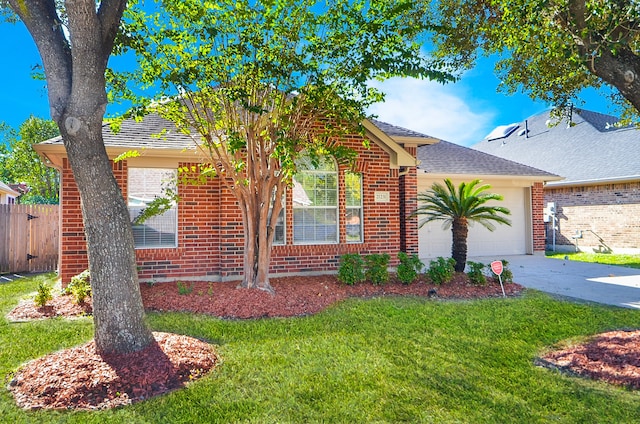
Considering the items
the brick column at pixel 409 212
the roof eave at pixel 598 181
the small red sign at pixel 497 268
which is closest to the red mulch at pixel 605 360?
the small red sign at pixel 497 268

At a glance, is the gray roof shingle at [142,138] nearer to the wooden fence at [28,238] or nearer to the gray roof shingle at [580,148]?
the wooden fence at [28,238]

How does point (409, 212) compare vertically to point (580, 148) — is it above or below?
below

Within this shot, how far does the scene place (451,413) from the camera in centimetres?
331

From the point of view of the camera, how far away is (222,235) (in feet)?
28.8

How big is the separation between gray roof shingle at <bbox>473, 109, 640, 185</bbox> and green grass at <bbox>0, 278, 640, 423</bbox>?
37.5 ft

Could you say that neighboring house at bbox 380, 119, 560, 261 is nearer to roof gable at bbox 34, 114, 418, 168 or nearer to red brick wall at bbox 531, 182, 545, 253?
red brick wall at bbox 531, 182, 545, 253

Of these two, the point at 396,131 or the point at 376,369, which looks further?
the point at 396,131

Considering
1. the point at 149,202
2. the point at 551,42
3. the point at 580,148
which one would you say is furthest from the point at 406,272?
the point at 580,148

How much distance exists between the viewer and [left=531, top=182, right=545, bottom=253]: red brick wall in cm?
1462

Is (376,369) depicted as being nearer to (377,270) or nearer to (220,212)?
(377,270)

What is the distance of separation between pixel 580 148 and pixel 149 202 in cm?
1870

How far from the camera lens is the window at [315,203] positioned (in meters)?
9.42

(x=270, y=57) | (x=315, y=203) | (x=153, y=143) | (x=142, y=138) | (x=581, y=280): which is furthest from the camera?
(x=581, y=280)

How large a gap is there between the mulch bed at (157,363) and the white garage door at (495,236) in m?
7.60
